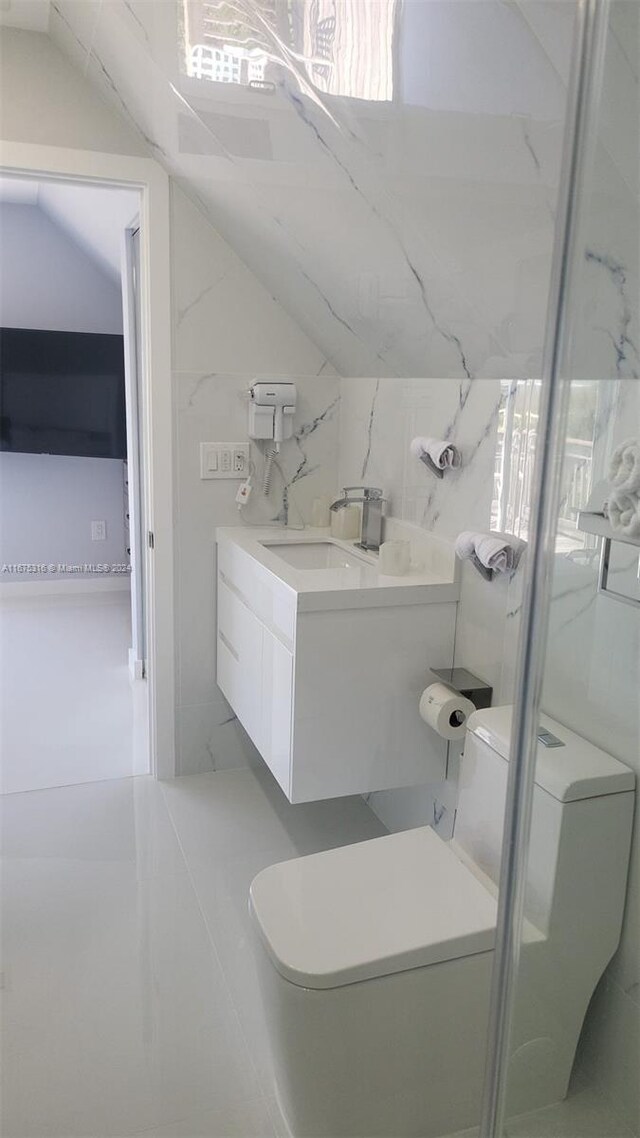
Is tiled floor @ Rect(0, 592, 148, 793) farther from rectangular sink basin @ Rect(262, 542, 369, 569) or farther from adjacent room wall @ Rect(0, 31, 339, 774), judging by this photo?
rectangular sink basin @ Rect(262, 542, 369, 569)

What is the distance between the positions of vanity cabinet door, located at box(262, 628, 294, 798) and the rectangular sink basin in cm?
39

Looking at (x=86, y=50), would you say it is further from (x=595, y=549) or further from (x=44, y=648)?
(x=44, y=648)

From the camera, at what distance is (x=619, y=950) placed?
1.56 meters

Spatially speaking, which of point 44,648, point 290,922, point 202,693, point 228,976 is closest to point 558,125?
point 290,922

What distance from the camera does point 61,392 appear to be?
495 centimetres

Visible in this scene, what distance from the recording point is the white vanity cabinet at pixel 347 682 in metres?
2.09

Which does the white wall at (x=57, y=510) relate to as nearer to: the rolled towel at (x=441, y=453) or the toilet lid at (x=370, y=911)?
the rolled towel at (x=441, y=453)

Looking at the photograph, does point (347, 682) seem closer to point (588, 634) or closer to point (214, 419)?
point (588, 634)

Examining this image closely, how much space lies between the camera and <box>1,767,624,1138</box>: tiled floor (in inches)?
63.4

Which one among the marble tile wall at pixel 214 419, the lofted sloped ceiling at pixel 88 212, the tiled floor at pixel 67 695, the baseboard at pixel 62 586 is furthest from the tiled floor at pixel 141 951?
the baseboard at pixel 62 586

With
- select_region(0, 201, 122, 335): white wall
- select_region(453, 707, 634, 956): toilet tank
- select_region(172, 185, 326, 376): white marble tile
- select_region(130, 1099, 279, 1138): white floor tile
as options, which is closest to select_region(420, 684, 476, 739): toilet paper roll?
select_region(453, 707, 634, 956): toilet tank

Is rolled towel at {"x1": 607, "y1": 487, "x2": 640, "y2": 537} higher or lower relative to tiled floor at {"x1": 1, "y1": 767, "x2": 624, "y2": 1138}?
higher

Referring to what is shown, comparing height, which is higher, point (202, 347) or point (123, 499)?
point (202, 347)

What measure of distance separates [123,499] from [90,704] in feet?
6.74
